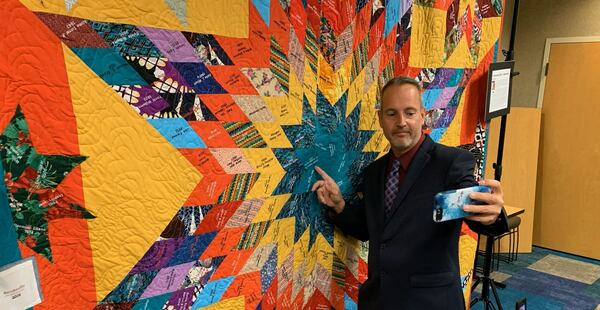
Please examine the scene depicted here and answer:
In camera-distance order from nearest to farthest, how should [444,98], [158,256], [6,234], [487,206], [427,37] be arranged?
[6,234]
[158,256]
[487,206]
[427,37]
[444,98]

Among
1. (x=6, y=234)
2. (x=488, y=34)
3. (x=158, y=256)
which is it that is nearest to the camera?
(x=6, y=234)

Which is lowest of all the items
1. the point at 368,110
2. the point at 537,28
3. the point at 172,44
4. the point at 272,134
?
the point at 272,134

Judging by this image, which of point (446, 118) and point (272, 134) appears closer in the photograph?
point (272, 134)

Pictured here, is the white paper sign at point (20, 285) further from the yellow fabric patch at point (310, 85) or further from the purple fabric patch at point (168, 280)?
the yellow fabric patch at point (310, 85)

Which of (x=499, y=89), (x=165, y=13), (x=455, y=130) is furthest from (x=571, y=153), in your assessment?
(x=165, y=13)

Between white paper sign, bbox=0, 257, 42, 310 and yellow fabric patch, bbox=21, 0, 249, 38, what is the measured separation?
0.55 meters

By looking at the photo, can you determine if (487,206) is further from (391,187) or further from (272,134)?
(272,134)

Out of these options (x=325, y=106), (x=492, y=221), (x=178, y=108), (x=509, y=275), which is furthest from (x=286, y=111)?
(x=509, y=275)

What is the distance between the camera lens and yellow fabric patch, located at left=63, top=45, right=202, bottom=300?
0.93m

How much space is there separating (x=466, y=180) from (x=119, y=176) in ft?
3.53

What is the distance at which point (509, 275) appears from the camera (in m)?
3.45

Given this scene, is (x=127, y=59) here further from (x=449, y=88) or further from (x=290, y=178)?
(x=449, y=88)

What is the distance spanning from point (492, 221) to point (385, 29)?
31.5 inches

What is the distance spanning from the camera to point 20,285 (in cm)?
87
